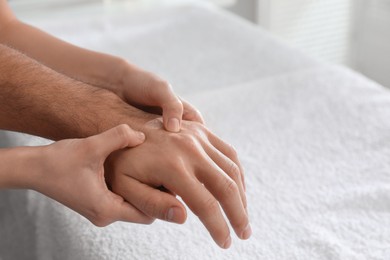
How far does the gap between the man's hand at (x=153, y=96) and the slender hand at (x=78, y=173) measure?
0.31 feet

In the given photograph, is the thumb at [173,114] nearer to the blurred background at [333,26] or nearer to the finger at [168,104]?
the finger at [168,104]

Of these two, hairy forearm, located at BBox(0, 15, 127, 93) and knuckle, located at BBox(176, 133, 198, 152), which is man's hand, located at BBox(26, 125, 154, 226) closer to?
knuckle, located at BBox(176, 133, 198, 152)

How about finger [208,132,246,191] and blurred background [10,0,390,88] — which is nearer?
finger [208,132,246,191]

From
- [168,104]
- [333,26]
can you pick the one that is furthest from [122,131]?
[333,26]

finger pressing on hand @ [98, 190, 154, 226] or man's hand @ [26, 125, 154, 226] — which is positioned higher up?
man's hand @ [26, 125, 154, 226]

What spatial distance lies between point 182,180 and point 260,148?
0.46 m

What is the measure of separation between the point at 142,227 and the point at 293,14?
7.27ft

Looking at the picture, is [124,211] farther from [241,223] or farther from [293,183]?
[293,183]

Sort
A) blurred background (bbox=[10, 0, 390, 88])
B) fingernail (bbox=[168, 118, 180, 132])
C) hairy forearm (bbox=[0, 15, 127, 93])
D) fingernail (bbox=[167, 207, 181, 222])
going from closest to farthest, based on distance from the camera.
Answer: fingernail (bbox=[167, 207, 181, 222]) → fingernail (bbox=[168, 118, 180, 132]) → hairy forearm (bbox=[0, 15, 127, 93]) → blurred background (bbox=[10, 0, 390, 88])

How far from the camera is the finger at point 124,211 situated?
2.40 ft

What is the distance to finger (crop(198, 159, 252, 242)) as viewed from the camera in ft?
2.42

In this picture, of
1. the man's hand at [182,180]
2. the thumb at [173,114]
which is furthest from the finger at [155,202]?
the thumb at [173,114]

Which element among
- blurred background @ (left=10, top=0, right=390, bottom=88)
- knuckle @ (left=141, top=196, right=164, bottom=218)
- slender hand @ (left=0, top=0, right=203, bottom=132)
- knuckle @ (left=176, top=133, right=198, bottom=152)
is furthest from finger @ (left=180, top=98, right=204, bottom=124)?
blurred background @ (left=10, top=0, right=390, bottom=88)

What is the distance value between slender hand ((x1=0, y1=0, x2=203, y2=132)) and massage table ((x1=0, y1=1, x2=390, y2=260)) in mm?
174
